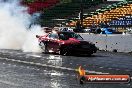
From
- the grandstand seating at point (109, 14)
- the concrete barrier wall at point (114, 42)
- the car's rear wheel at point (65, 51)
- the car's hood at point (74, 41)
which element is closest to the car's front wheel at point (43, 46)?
the car's rear wheel at point (65, 51)

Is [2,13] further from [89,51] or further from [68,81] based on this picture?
[68,81]

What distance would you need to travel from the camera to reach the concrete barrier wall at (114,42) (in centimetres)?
2542

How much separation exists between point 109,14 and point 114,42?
3056cm

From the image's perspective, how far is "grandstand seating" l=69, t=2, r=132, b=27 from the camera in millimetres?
55188

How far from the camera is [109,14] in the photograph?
56.8m

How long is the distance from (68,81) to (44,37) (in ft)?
44.8

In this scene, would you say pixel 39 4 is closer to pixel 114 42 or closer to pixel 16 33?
pixel 16 33

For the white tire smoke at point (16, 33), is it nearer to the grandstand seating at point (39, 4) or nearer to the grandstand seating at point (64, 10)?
the grandstand seating at point (64, 10)

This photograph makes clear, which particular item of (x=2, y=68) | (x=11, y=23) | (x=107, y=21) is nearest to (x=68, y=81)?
(x=2, y=68)

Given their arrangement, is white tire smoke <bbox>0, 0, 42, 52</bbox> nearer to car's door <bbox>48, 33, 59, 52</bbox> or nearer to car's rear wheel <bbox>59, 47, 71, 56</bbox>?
car's door <bbox>48, 33, 59, 52</bbox>

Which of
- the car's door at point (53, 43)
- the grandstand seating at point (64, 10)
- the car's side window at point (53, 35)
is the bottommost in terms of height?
the grandstand seating at point (64, 10)

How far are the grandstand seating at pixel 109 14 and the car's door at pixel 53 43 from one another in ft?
99.7

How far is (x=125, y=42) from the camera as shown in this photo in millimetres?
25484

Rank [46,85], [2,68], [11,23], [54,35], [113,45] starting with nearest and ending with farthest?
[46,85] → [2,68] → [54,35] → [113,45] → [11,23]
